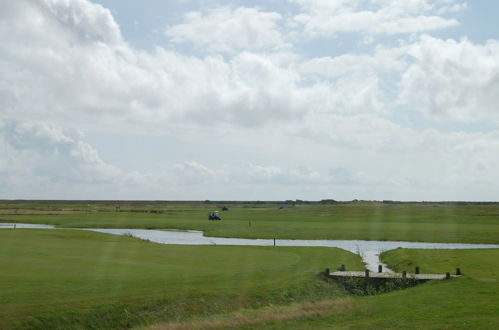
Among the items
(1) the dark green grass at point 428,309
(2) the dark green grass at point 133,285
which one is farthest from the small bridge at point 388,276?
(2) the dark green grass at point 133,285

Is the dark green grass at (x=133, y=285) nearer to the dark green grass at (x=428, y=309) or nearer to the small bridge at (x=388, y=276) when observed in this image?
the small bridge at (x=388, y=276)

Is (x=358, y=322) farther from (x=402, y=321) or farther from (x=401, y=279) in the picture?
(x=401, y=279)

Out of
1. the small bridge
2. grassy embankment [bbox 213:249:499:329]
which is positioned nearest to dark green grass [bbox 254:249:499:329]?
grassy embankment [bbox 213:249:499:329]

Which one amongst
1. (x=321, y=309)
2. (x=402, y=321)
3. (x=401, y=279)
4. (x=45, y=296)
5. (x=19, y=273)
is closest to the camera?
(x=402, y=321)

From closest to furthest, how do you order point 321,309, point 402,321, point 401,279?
point 402,321 < point 321,309 < point 401,279

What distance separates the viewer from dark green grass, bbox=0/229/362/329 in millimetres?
27594

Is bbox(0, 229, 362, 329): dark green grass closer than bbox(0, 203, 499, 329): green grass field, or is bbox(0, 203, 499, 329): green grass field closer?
bbox(0, 203, 499, 329): green grass field

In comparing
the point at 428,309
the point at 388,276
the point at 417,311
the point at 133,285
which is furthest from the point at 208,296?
the point at 388,276

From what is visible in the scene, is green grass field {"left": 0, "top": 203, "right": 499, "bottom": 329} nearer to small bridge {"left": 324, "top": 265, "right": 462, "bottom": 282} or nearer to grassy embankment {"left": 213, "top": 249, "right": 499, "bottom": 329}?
grassy embankment {"left": 213, "top": 249, "right": 499, "bottom": 329}

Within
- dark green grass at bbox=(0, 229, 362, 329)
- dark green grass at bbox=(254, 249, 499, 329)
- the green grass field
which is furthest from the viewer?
dark green grass at bbox=(0, 229, 362, 329)

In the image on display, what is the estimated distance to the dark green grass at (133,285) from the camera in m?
Result: 27.6

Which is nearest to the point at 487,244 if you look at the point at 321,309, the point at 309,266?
the point at 309,266

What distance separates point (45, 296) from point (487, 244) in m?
63.5

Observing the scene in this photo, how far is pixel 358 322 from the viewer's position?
2748 centimetres
